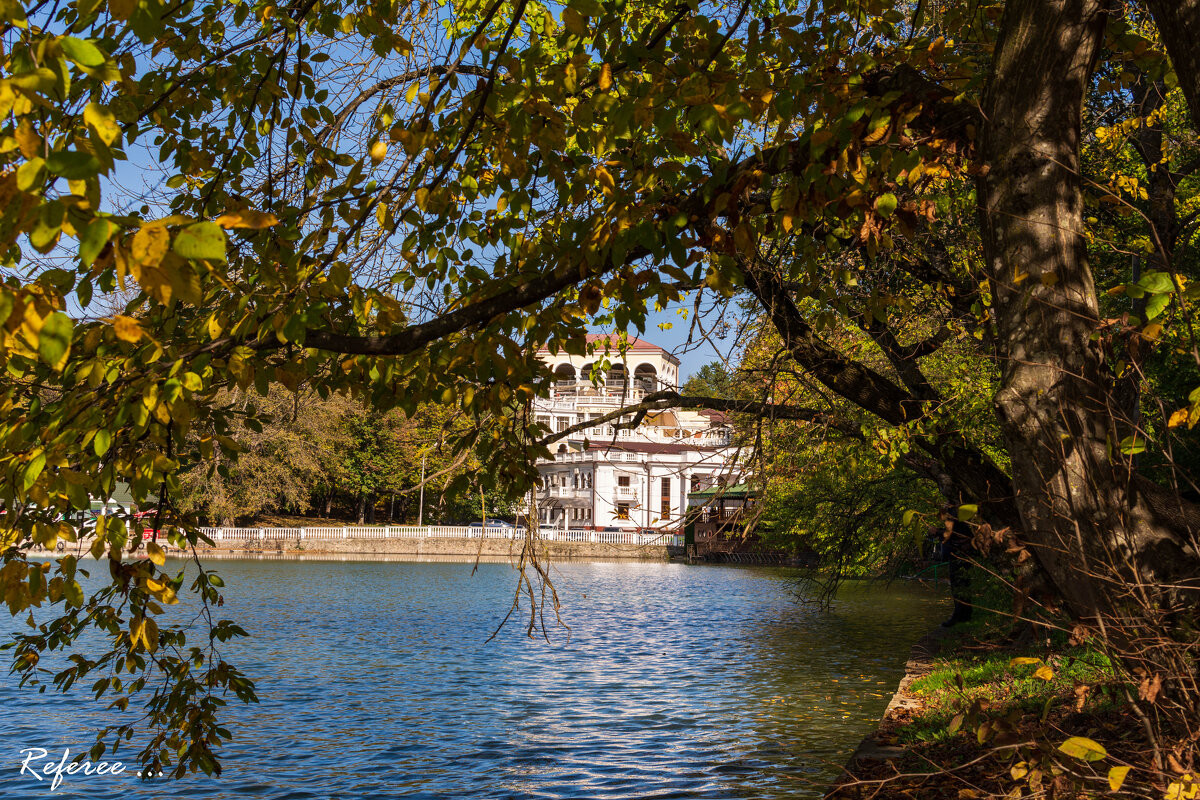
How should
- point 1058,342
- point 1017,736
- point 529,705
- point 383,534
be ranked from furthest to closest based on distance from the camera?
point 383,534 < point 529,705 < point 1058,342 < point 1017,736

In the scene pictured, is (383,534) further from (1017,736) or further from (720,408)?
(1017,736)

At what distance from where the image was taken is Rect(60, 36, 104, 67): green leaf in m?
1.95

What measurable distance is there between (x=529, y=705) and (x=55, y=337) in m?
12.3

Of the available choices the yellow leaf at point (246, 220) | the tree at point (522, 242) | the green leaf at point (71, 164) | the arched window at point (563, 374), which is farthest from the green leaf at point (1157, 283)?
the arched window at point (563, 374)

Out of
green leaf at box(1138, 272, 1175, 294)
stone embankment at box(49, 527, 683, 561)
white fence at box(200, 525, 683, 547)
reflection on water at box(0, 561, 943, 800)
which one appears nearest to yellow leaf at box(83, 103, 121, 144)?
green leaf at box(1138, 272, 1175, 294)

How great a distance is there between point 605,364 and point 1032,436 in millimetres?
4548

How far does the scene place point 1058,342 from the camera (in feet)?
11.1

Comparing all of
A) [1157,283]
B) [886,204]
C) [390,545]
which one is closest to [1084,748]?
[1157,283]

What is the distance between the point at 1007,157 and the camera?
3574mm

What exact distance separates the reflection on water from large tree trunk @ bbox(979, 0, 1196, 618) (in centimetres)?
264

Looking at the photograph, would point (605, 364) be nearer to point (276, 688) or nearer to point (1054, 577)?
point (1054, 577)

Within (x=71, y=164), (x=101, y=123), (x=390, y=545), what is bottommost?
(x=390, y=545)

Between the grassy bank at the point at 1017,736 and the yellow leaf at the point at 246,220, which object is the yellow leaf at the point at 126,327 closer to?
the yellow leaf at the point at 246,220

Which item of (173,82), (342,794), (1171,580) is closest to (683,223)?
(1171,580)
